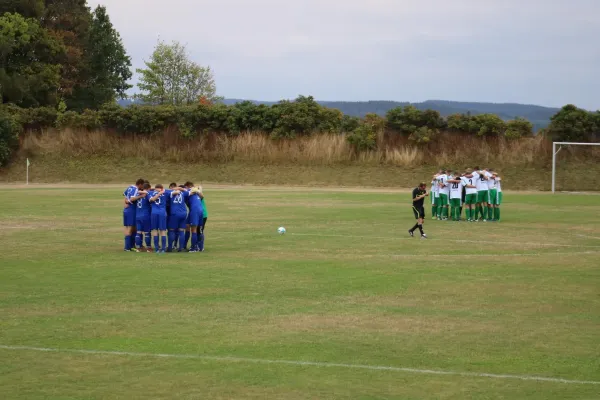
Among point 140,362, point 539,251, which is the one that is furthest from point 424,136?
point 140,362

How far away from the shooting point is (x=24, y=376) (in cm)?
1069

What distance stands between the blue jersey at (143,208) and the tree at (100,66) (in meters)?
72.7

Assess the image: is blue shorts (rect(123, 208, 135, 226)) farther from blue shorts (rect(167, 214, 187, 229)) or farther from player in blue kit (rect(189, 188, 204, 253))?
player in blue kit (rect(189, 188, 204, 253))

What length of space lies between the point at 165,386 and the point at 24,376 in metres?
1.74

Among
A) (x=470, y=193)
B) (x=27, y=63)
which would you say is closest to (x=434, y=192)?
(x=470, y=193)

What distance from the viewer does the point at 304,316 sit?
1455 centimetres

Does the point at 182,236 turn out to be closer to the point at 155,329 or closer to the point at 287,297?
the point at 287,297

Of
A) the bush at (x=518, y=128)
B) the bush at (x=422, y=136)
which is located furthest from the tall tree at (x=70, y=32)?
the bush at (x=518, y=128)

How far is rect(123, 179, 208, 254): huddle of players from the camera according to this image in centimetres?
2306

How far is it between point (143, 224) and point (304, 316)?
385 inches

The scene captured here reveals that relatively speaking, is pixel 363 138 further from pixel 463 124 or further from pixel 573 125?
pixel 573 125

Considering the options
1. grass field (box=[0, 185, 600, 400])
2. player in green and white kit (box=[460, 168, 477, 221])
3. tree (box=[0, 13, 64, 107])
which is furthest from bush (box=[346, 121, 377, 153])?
grass field (box=[0, 185, 600, 400])

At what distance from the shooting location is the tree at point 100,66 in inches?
3723

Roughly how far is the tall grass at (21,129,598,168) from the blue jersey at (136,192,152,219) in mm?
41460
